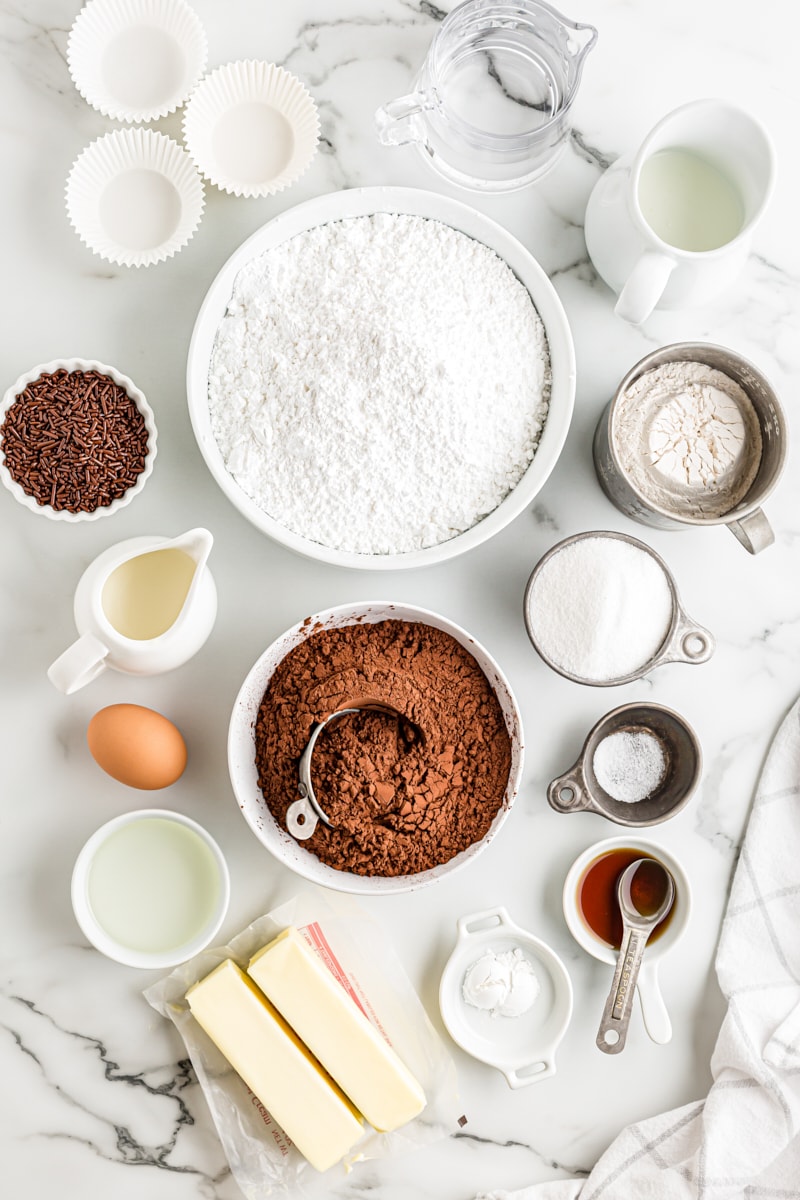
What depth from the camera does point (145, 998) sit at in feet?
4.48

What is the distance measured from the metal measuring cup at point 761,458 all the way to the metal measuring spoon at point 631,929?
52cm

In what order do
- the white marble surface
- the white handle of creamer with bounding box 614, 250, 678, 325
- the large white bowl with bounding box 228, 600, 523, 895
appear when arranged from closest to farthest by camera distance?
the white handle of creamer with bounding box 614, 250, 678, 325, the large white bowl with bounding box 228, 600, 523, 895, the white marble surface

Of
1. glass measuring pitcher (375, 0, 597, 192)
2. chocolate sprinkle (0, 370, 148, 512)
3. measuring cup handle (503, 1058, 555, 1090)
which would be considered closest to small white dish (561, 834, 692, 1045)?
measuring cup handle (503, 1058, 555, 1090)

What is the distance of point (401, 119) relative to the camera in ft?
4.12

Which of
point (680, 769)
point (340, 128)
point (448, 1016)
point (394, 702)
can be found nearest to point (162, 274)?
point (340, 128)

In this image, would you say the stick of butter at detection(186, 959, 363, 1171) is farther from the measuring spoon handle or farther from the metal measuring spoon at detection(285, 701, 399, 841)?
the measuring spoon handle

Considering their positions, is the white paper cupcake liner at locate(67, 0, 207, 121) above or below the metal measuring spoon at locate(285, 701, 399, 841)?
above

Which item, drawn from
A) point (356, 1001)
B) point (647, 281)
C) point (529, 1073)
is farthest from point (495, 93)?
point (529, 1073)

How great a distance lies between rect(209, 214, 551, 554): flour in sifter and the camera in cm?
117

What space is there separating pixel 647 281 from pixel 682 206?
0.66 feet

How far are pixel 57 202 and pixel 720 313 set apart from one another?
3.40 feet

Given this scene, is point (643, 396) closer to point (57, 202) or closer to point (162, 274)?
point (162, 274)

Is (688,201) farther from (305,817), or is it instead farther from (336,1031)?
(336,1031)

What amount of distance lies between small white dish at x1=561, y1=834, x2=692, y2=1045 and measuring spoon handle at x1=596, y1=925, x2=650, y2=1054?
0.10 feet
